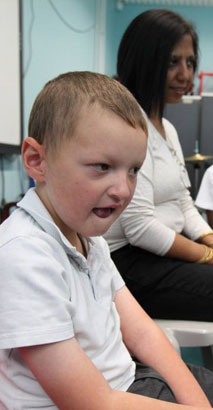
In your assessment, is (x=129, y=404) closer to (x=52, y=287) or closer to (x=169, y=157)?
(x=52, y=287)

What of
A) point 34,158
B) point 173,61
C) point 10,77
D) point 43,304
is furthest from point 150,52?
point 10,77

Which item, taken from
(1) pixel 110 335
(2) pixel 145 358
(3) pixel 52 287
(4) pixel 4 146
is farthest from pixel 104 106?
(4) pixel 4 146

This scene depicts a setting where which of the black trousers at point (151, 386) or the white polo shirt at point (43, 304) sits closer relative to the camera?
the white polo shirt at point (43, 304)

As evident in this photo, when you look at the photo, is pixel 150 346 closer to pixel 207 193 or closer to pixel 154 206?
pixel 154 206

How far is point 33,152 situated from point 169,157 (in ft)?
2.23

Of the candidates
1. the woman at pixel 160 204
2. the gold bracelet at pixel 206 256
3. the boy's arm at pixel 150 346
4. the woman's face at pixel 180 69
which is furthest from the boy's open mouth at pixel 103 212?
the woman's face at pixel 180 69

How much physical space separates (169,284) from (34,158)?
25.0 inches

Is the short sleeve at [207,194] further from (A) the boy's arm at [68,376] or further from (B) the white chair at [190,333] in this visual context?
(A) the boy's arm at [68,376]

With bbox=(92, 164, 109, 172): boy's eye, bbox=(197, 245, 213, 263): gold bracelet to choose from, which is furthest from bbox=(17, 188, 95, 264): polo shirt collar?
bbox=(197, 245, 213, 263): gold bracelet

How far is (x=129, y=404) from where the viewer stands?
518mm

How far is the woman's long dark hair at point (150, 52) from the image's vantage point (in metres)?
1.14

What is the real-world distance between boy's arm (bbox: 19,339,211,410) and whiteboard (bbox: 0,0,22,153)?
1701mm

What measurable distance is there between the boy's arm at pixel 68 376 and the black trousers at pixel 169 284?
23.1 inches

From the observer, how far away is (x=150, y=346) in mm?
726
